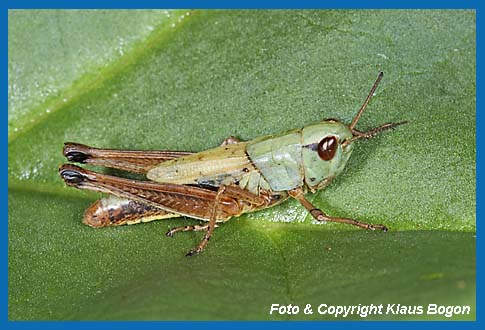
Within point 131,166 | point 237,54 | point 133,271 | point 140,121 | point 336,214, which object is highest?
point 237,54

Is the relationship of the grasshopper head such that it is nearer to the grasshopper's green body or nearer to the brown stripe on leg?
the grasshopper's green body

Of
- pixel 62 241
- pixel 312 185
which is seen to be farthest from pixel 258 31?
pixel 62 241

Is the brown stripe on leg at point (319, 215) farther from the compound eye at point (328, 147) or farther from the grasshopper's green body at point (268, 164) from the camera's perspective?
the compound eye at point (328, 147)

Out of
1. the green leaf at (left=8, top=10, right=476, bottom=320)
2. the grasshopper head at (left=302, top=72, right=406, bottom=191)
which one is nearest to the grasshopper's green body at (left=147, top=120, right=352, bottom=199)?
the grasshopper head at (left=302, top=72, right=406, bottom=191)

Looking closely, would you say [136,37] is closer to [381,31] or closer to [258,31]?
[258,31]

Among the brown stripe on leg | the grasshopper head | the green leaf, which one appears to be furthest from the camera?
the grasshopper head

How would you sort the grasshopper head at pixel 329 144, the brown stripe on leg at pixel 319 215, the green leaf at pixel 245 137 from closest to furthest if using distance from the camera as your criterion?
the green leaf at pixel 245 137 < the brown stripe on leg at pixel 319 215 < the grasshopper head at pixel 329 144

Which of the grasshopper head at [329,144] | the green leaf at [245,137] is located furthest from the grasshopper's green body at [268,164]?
the green leaf at [245,137]

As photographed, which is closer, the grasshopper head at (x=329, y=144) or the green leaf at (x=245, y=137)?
the green leaf at (x=245, y=137)
